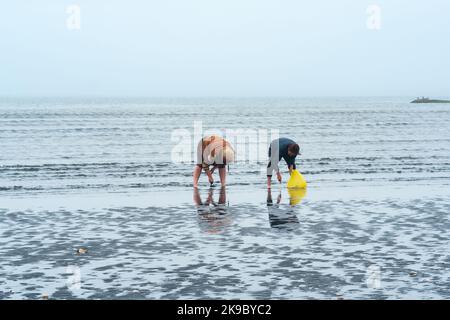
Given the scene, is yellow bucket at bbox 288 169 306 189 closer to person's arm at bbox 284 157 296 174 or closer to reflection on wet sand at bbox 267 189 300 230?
person's arm at bbox 284 157 296 174

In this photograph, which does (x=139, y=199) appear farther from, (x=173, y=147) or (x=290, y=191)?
(x=173, y=147)

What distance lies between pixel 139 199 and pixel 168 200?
855 mm

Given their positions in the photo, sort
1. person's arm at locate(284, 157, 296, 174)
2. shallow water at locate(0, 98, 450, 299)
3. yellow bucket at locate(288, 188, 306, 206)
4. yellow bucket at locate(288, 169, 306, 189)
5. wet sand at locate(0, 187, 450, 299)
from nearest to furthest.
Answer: wet sand at locate(0, 187, 450, 299) → shallow water at locate(0, 98, 450, 299) → yellow bucket at locate(288, 188, 306, 206) → person's arm at locate(284, 157, 296, 174) → yellow bucket at locate(288, 169, 306, 189)

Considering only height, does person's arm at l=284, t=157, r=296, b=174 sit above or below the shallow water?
above

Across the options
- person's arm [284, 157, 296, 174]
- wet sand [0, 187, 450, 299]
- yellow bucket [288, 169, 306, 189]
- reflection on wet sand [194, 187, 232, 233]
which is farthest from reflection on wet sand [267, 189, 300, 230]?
yellow bucket [288, 169, 306, 189]

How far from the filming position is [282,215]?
14.6 meters

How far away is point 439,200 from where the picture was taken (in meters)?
16.9

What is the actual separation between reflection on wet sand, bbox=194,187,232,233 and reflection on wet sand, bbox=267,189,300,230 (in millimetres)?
985

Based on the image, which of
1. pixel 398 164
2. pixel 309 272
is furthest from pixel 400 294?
pixel 398 164

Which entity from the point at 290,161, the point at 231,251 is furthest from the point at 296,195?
the point at 231,251

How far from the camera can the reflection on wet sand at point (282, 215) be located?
13328mm

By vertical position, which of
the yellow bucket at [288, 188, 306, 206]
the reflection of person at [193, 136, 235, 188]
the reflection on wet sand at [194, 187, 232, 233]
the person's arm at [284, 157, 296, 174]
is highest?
the reflection of person at [193, 136, 235, 188]

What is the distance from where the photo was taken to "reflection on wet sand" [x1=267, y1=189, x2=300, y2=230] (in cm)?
1333

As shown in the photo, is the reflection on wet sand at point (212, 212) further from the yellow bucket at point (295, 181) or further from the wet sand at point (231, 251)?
the yellow bucket at point (295, 181)
